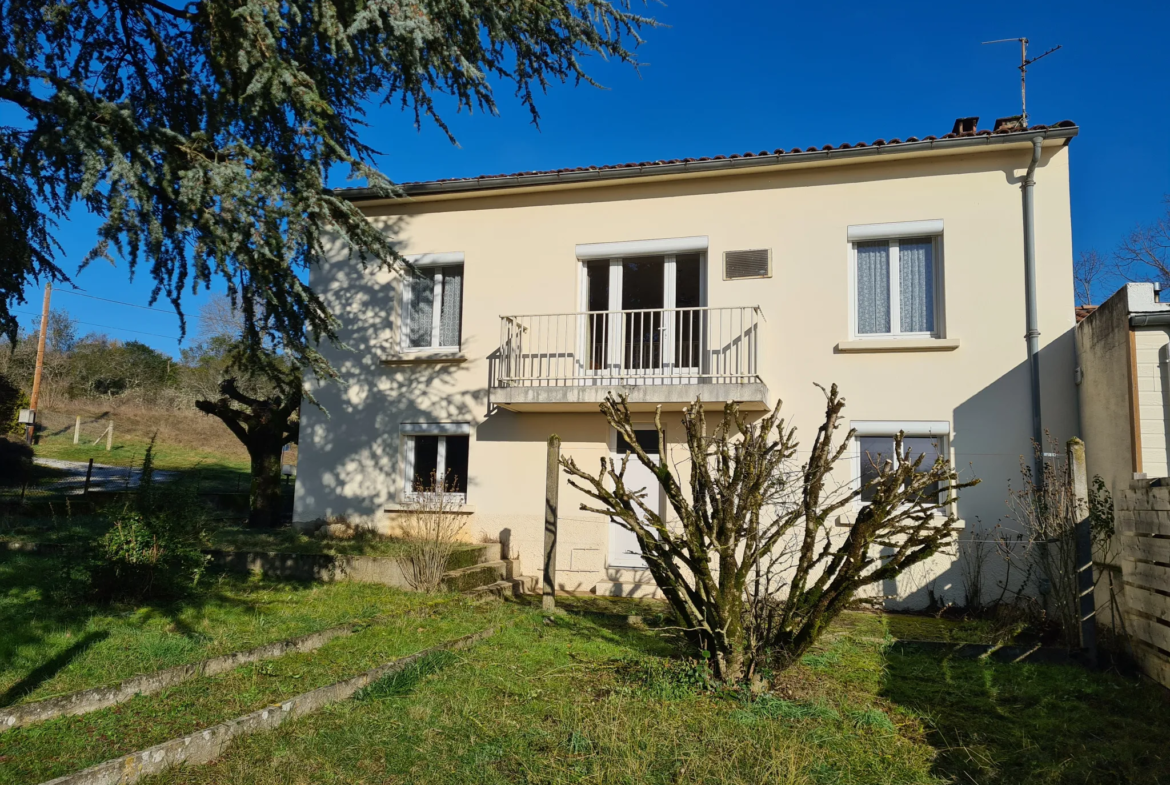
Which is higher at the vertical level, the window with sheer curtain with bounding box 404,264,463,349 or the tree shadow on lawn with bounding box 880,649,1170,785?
the window with sheer curtain with bounding box 404,264,463,349

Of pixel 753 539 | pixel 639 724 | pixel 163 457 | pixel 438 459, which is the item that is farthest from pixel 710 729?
pixel 163 457

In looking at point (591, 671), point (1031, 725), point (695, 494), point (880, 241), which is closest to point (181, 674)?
point (591, 671)

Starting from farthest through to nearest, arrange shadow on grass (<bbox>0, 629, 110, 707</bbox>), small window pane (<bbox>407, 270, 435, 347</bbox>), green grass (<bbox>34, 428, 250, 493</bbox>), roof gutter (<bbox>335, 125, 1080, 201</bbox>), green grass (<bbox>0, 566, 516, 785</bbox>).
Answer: green grass (<bbox>34, 428, 250, 493</bbox>)
small window pane (<bbox>407, 270, 435, 347</bbox>)
roof gutter (<bbox>335, 125, 1080, 201</bbox>)
shadow on grass (<bbox>0, 629, 110, 707</bbox>)
green grass (<bbox>0, 566, 516, 785</bbox>)

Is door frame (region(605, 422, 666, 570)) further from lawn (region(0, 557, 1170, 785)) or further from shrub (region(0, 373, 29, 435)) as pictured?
shrub (region(0, 373, 29, 435))

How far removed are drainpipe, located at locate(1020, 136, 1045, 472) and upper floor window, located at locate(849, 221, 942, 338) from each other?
100 cm

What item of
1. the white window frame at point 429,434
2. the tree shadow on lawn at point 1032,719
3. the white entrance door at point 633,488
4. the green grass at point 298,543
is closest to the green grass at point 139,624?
the green grass at point 298,543

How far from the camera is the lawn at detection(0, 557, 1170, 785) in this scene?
4.11 meters

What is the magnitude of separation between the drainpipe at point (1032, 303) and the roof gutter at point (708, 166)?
47cm

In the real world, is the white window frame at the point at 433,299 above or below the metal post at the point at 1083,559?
above

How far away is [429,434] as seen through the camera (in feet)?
39.3

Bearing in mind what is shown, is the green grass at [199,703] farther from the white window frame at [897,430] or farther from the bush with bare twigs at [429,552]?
the white window frame at [897,430]

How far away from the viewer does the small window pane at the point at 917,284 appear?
10.3 m

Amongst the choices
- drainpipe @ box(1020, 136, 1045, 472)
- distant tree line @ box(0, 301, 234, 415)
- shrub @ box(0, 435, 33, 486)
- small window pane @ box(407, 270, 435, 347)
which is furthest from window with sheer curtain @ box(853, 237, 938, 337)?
distant tree line @ box(0, 301, 234, 415)

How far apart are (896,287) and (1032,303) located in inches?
62.7
